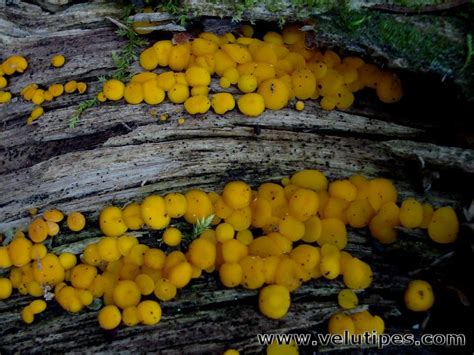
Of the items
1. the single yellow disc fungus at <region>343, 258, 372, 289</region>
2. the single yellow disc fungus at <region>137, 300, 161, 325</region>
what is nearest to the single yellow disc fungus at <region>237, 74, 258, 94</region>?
the single yellow disc fungus at <region>343, 258, 372, 289</region>

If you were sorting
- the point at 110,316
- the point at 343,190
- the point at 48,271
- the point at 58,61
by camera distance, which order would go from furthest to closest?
the point at 58,61 → the point at 343,190 → the point at 48,271 → the point at 110,316

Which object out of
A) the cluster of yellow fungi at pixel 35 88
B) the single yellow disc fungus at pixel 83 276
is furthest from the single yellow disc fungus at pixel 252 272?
the cluster of yellow fungi at pixel 35 88

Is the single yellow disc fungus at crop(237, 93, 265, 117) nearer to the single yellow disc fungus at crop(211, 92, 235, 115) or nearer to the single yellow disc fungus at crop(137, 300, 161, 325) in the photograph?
the single yellow disc fungus at crop(211, 92, 235, 115)

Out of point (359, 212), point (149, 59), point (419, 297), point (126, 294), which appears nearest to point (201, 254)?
point (126, 294)

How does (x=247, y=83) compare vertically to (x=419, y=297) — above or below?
above

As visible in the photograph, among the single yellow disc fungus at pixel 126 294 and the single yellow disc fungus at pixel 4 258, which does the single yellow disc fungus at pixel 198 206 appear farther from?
the single yellow disc fungus at pixel 4 258

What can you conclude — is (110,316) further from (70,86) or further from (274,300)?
(70,86)

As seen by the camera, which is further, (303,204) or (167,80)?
(167,80)

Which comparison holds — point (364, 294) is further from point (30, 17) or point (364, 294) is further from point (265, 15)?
point (30, 17)
